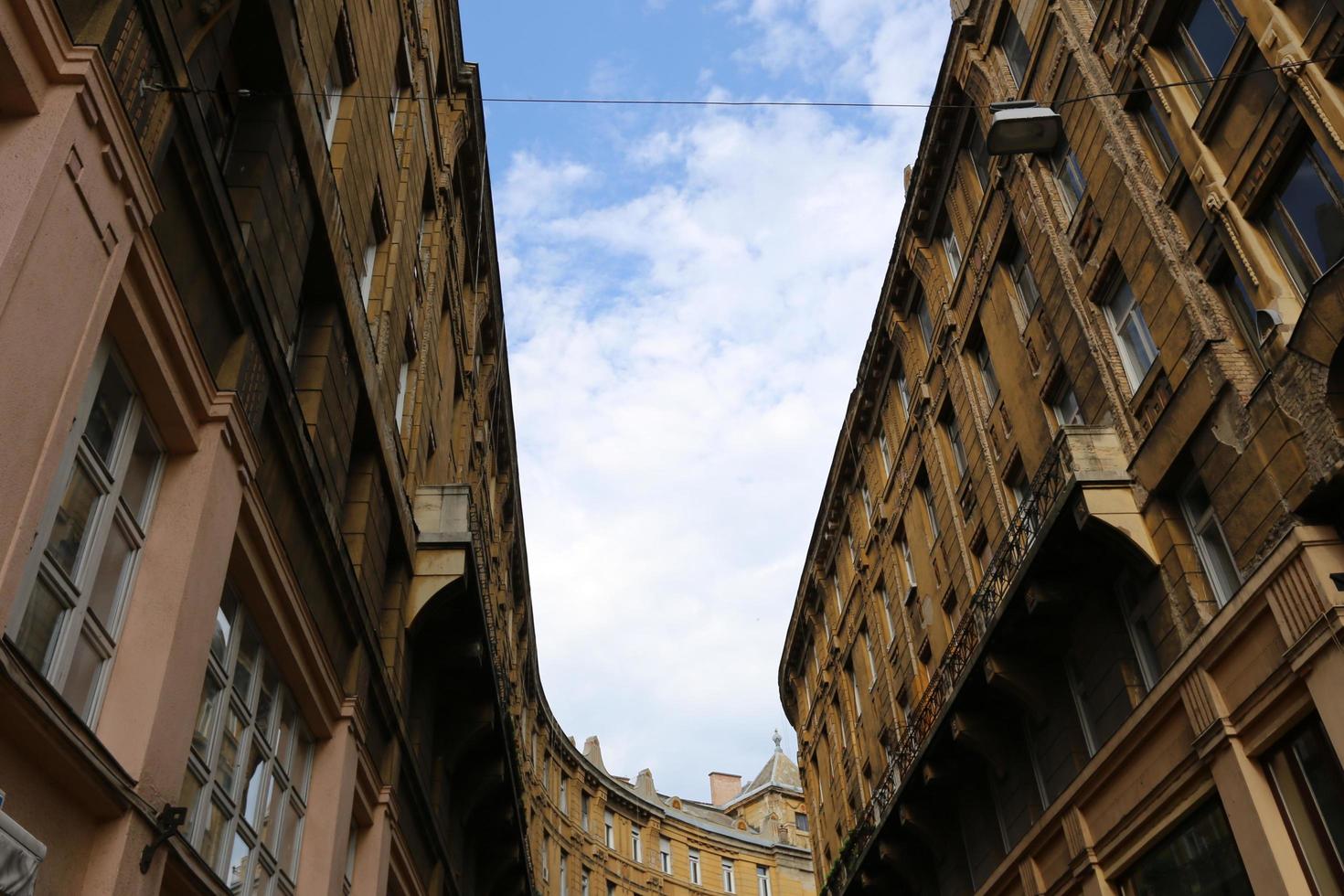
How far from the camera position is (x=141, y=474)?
8406 mm

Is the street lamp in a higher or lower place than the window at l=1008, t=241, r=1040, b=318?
lower

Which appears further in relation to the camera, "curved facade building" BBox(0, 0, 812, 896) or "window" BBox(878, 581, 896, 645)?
"window" BBox(878, 581, 896, 645)

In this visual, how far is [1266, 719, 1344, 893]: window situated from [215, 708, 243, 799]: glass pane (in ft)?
34.8

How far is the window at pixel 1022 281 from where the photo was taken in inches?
797

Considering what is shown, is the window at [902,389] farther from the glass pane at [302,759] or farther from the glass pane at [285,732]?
the glass pane at [285,732]

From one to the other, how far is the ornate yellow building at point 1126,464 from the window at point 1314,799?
36 millimetres

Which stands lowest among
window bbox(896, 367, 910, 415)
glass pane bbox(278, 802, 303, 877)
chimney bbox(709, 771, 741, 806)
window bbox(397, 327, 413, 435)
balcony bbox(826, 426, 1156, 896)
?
glass pane bbox(278, 802, 303, 877)

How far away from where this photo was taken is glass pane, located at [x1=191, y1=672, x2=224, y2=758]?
896 centimetres

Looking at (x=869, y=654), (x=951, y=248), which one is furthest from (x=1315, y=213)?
(x=869, y=654)

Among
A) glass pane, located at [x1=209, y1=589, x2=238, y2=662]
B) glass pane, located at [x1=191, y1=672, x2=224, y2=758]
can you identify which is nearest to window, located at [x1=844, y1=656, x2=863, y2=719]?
glass pane, located at [x1=209, y1=589, x2=238, y2=662]

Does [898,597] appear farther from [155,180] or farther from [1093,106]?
[155,180]

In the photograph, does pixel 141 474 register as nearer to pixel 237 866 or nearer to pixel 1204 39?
pixel 237 866

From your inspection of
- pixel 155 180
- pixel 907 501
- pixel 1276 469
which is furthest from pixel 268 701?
pixel 907 501

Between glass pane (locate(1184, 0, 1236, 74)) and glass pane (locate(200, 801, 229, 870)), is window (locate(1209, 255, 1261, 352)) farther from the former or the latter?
glass pane (locate(200, 801, 229, 870))
